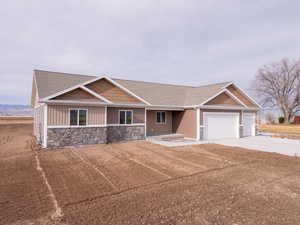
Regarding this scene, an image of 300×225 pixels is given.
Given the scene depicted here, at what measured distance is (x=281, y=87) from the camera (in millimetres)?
38156

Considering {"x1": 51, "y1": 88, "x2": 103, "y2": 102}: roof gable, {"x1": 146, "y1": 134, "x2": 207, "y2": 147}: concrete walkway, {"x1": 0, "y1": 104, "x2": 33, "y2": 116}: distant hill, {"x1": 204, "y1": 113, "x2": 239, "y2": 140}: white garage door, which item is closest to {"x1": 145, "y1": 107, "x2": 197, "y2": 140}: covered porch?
{"x1": 146, "y1": 134, "x2": 207, "y2": 147}: concrete walkway

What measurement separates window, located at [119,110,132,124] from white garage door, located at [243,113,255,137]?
11792mm

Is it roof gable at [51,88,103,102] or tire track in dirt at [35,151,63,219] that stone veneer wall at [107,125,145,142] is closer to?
roof gable at [51,88,103,102]

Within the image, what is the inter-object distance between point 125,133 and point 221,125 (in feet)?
28.7

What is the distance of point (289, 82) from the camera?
37125mm

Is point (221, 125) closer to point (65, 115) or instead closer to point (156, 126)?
point (156, 126)

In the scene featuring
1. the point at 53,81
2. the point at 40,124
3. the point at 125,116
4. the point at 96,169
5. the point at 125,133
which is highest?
the point at 53,81

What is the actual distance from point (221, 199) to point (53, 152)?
8.76 meters

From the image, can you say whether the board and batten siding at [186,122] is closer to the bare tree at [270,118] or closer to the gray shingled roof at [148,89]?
the gray shingled roof at [148,89]

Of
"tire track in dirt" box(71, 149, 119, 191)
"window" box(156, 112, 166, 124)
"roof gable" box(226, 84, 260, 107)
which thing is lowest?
"tire track in dirt" box(71, 149, 119, 191)

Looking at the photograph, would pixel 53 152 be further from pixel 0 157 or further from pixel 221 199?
pixel 221 199

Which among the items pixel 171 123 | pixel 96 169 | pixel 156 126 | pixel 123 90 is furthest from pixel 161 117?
pixel 96 169

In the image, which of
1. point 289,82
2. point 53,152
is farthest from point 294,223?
point 289,82

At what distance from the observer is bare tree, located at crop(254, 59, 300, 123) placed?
36.6 meters
